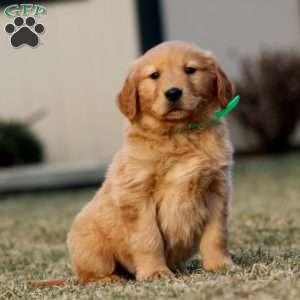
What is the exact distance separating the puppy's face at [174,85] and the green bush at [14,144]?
345 inches

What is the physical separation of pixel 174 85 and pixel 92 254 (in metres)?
1.01

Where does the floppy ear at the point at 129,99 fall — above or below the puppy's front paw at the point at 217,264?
above

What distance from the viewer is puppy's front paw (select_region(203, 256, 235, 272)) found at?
5.14 m

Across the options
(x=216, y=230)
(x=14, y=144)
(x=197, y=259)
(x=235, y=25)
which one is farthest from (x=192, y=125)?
(x=235, y=25)

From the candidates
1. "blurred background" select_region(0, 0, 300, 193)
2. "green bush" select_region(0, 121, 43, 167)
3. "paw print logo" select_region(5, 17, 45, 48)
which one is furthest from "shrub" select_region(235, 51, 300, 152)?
"paw print logo" select_region(5, 17, 45, 48)

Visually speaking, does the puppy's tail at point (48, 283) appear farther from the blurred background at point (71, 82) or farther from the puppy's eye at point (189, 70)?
the blurred background at point (71, 82)

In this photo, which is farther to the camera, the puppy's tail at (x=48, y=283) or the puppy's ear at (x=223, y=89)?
the puppy's tail at (x=48, y=283)

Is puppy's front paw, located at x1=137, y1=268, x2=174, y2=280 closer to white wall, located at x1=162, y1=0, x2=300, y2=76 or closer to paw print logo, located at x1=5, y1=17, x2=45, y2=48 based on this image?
paw print logo, located at x1=5, y1=17, x2=45, y2=48

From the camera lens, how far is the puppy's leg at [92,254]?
5348 mm

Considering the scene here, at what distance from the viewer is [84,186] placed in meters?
12.6

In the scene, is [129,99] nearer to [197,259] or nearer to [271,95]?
[197,259]

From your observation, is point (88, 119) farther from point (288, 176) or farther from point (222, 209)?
point (222, 209)

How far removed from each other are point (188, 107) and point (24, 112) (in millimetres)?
9278

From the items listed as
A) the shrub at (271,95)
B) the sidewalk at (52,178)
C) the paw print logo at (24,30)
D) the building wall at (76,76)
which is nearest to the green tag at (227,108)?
the paw print logo at (24,30)
